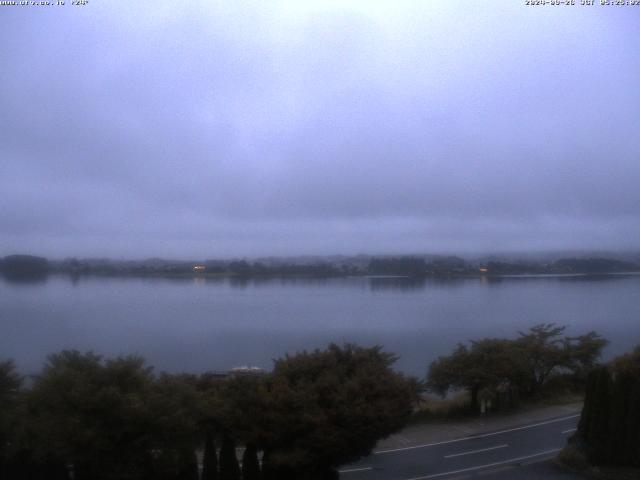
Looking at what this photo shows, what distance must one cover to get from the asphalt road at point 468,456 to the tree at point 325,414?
230cm

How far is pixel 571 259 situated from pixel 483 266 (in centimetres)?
456

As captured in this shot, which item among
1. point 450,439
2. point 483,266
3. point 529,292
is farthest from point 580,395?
point 529,292

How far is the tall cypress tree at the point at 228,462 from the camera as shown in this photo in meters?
10.7

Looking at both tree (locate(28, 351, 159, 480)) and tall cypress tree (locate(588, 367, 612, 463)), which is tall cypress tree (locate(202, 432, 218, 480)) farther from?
tall cypress tree (locate(588, 367, 612, 463))

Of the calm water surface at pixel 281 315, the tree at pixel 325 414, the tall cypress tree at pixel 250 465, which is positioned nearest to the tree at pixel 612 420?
the tree at pixel 325 414

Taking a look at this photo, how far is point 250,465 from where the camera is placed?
1102 cm

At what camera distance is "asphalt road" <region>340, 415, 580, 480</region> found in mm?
13219

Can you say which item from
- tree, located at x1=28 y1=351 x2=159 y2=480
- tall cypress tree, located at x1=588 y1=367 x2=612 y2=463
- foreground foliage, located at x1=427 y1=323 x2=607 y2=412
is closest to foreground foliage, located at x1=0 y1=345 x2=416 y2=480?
tree, located at x1=28 y1=351 x2=159 y2=480

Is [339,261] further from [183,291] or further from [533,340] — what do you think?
[533,340]

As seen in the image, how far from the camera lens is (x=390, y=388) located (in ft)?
37.2

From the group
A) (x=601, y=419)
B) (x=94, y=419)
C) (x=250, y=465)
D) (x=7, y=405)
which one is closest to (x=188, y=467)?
(x=250, y=465)

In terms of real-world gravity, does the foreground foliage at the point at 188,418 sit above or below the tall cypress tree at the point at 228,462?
above

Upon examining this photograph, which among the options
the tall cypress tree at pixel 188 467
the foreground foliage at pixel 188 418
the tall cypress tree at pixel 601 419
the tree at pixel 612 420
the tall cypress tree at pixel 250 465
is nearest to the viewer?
the foreground foliage at pixel 188 418

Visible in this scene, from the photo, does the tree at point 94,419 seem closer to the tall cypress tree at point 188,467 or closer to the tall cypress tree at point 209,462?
the tall cypress tree at point 188,467
